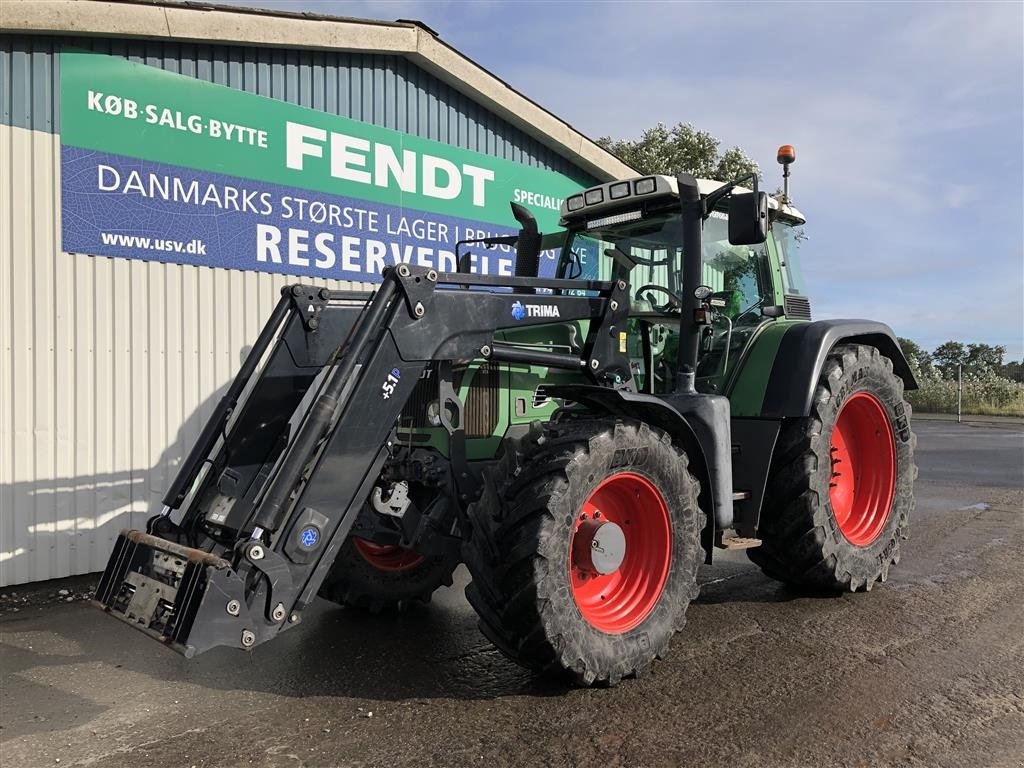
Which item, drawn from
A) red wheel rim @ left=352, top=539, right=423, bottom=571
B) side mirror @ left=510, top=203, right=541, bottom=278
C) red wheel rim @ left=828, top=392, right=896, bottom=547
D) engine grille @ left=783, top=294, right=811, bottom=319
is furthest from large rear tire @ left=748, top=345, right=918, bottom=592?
red wheel rim @ left=352, top=539, right=423, bottom=571

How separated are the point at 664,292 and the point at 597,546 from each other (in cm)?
190

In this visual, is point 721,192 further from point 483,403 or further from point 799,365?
point 483,403

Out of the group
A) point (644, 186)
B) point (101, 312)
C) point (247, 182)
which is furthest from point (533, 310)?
point (247, 182)

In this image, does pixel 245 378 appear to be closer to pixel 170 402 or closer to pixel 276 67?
pixel 170 402

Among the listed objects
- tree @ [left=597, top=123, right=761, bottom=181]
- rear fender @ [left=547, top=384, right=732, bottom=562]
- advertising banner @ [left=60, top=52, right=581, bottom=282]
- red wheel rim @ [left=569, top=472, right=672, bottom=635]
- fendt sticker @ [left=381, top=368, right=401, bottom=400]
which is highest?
tree @ [left=597, top=123, right=761, bottom=181]

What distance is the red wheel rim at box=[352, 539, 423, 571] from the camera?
4.90 meters

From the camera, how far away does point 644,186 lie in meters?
4.83

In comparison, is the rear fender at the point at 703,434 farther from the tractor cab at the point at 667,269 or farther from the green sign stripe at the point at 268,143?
the green sign stripe at the point at 268,143

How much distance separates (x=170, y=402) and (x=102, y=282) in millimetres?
1051

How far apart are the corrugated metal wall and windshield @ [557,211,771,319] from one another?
3053mm

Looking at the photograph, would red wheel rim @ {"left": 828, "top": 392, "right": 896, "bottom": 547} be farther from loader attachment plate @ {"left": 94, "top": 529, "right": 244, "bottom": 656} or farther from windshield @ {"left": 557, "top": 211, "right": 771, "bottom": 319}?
loader attachment plate @ {"left": 94, "top": 529, "right": 244, "bottom": 656}

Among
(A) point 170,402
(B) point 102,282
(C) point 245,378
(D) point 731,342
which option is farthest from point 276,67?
(D) point 731,342

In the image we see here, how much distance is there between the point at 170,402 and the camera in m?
6.34

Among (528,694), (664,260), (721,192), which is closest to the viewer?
(528,694)
